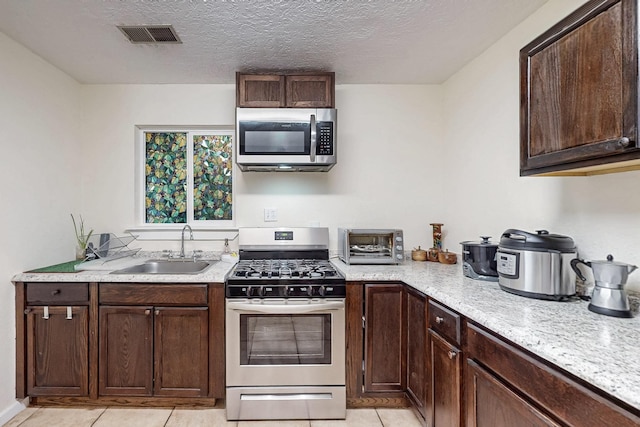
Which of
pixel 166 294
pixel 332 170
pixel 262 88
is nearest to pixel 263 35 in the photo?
pixel 262 88

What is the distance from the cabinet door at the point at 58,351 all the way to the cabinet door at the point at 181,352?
0.48 metres

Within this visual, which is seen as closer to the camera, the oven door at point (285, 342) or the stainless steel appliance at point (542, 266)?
the stainless steel appliance at point (542, 266)

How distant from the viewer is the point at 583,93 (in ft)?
4.05

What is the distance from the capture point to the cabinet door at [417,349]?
1905 millimetres

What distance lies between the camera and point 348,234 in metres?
2.48

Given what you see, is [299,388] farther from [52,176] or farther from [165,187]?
[52,176]

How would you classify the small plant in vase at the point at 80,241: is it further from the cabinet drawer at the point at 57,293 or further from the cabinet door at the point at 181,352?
the cabinet door at the point at 181,352

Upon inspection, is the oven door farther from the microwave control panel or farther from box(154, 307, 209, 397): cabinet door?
the microwave control panel

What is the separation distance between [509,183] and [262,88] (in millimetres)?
1828

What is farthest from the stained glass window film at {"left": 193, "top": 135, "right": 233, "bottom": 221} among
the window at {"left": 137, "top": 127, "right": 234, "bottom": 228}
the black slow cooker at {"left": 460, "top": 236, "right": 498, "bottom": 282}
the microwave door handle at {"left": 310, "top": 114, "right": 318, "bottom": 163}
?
the black slow cooker at {"left": 460, "top": 236, "right": 498, "bottom": 282}

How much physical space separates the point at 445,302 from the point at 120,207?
268cm

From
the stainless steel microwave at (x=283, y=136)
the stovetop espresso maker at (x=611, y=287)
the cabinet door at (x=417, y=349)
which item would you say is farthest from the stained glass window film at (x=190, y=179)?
the stovetop espresso maker at (x=611, y=287)

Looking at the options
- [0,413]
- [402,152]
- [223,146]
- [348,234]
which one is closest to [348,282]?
[348,234]

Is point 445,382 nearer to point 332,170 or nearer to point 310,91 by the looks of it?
point 332,170
